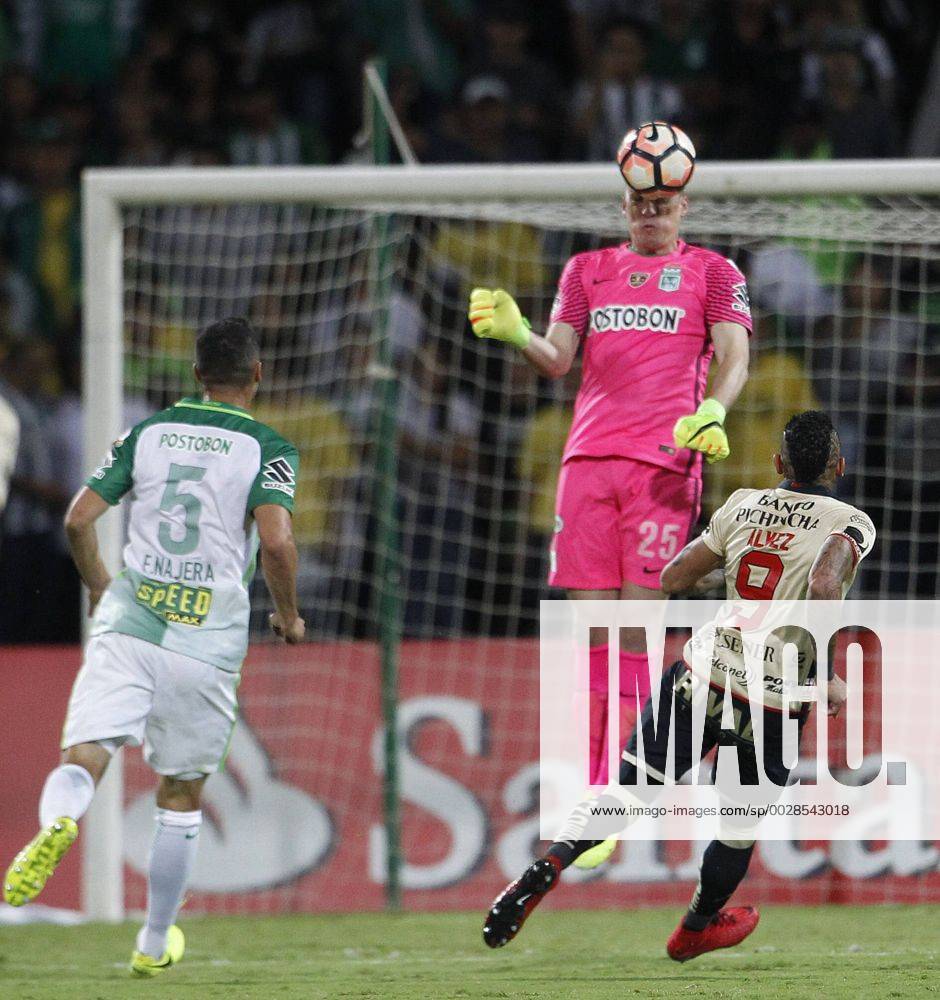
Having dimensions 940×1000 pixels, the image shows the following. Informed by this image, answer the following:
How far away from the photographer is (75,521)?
6.54m

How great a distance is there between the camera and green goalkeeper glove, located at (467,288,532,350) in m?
6.80

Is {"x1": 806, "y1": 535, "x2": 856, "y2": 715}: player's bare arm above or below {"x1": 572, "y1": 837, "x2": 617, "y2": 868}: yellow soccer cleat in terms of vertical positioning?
above

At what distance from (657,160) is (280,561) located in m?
2.12

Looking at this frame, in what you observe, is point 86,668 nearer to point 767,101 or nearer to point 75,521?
point 75,521

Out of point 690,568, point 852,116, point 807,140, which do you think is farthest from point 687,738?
point 852,116

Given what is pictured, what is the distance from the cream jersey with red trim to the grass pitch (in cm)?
110

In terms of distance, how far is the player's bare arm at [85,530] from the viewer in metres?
6.53

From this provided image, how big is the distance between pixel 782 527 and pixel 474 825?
422 cm

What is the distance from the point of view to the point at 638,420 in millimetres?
7195

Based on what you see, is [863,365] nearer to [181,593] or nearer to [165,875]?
[181,593]

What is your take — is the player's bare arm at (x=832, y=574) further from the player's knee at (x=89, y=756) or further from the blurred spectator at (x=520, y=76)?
the blurred spectator at (x=520, y=76)

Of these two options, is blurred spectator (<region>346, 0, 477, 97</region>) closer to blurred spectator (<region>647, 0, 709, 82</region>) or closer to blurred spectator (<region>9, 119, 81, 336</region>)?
blurred spectator (<region>647, 0, 709, 82</region>)

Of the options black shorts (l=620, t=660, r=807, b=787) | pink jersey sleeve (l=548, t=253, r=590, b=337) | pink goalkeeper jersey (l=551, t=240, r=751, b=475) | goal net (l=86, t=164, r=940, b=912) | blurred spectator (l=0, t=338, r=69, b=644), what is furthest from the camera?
blurred spectator (l=0, t=338, r=69, b=644)

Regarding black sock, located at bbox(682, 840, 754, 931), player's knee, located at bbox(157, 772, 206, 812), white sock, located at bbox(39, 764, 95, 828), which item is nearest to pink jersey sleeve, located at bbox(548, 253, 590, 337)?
black sock, located at bbox(682, 840, 754, 931)
